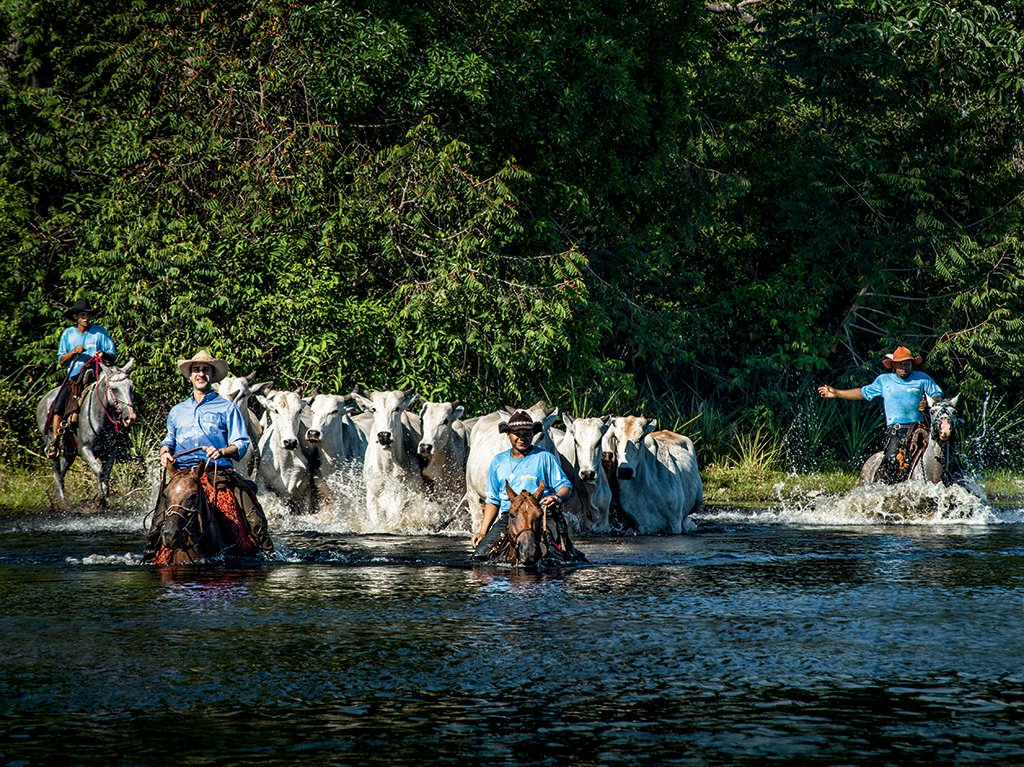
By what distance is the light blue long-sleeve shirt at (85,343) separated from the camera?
72.5 feet

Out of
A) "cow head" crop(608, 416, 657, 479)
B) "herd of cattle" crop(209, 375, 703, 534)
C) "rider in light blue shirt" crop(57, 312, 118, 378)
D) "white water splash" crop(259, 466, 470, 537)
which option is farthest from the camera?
"rider in light blue shirt" crop(57, 312, 118, 378)

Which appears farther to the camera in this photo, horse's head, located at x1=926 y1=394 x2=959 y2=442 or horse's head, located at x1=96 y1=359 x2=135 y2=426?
horse's head, located at x1=96 y1=359 x2=135 y2=426

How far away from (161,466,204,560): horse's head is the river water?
247 mm

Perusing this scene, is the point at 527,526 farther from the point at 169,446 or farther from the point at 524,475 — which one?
the point at 169,446

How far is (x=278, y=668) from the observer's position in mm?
8891

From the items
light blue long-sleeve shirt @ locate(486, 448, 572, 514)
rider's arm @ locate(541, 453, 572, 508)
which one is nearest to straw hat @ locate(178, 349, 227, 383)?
light blue long-sleeve shirt @ locate(486, 448, 572, 514)

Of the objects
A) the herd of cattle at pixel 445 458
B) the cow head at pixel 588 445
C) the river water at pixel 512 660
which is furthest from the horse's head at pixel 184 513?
the cow head at pixel 588 445

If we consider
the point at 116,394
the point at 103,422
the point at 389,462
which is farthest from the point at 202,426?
the point at 103,422

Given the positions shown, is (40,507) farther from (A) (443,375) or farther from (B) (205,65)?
(B) (205,65)

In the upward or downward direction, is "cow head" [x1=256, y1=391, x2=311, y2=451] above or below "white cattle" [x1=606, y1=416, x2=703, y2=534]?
above

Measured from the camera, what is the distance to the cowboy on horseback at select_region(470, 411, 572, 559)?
1396 centimetres

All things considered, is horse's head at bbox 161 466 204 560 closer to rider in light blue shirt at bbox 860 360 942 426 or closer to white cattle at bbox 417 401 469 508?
white cattle at bbox 417 401 469 508

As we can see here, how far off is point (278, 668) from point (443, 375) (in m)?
15.4

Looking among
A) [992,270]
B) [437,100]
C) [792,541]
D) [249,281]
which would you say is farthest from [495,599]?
[992,270]
